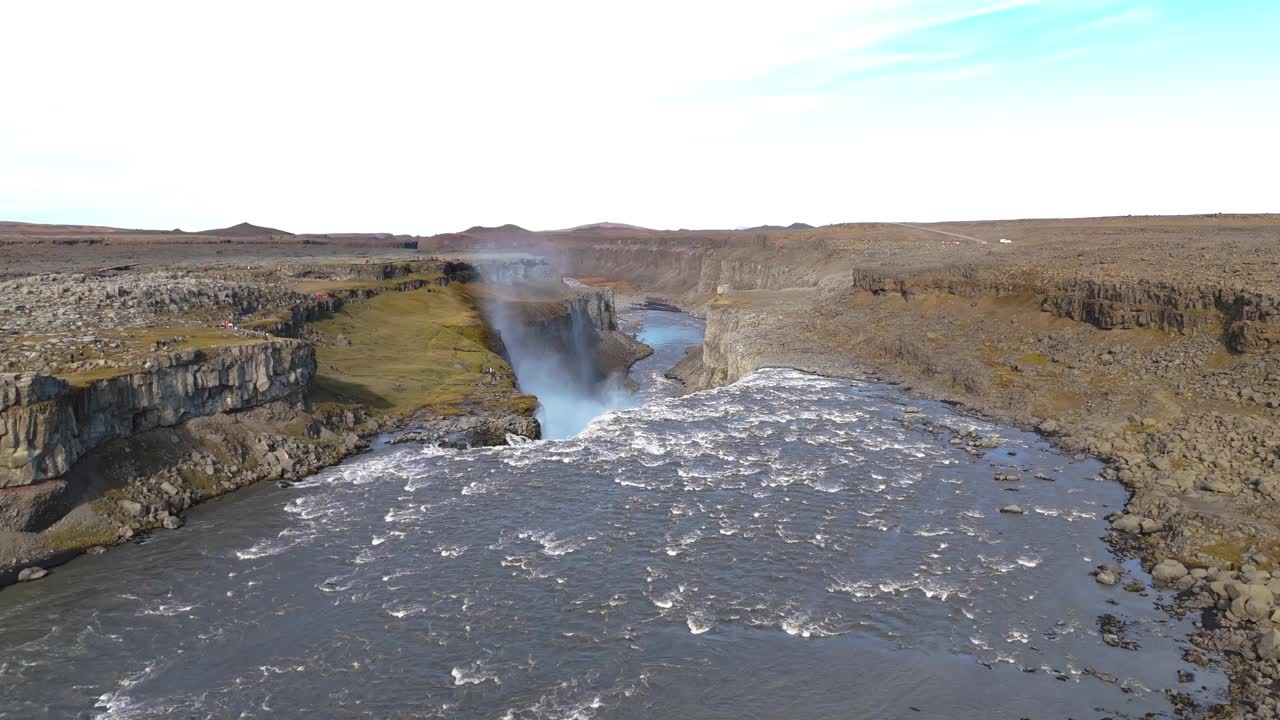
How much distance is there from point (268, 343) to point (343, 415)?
7695 mm

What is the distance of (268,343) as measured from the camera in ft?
175

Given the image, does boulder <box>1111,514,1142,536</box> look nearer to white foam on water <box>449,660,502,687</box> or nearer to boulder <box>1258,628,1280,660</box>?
boulder <box>1258,628,1280,660</box>

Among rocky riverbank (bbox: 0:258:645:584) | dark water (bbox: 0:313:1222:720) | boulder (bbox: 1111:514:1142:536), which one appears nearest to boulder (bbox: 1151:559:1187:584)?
dark water (bbox: 0:313:1222:720)

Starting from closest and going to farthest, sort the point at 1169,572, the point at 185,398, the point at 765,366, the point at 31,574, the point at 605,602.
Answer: the point at 605,602
the point at 31,574
the point at 1169,572
the point at 185,398
the point at 765,366

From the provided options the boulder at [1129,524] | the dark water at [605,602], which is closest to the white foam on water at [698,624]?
the dark water at [605,602]

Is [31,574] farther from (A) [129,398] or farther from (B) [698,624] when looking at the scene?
(B) [698,624]

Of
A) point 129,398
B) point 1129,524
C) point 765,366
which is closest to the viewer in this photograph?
point 1129,524

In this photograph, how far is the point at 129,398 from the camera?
44125mm

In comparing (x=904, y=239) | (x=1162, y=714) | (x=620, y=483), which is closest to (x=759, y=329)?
(x=620, y=483)

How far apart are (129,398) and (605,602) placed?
30.8 meters

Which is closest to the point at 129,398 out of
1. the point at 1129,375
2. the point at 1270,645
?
the point at 1270,645

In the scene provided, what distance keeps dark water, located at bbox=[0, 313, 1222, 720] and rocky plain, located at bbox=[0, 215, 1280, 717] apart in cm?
279

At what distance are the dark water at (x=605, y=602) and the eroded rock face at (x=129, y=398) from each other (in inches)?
235

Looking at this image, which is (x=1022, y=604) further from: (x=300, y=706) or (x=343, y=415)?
(x=343, y=415)
